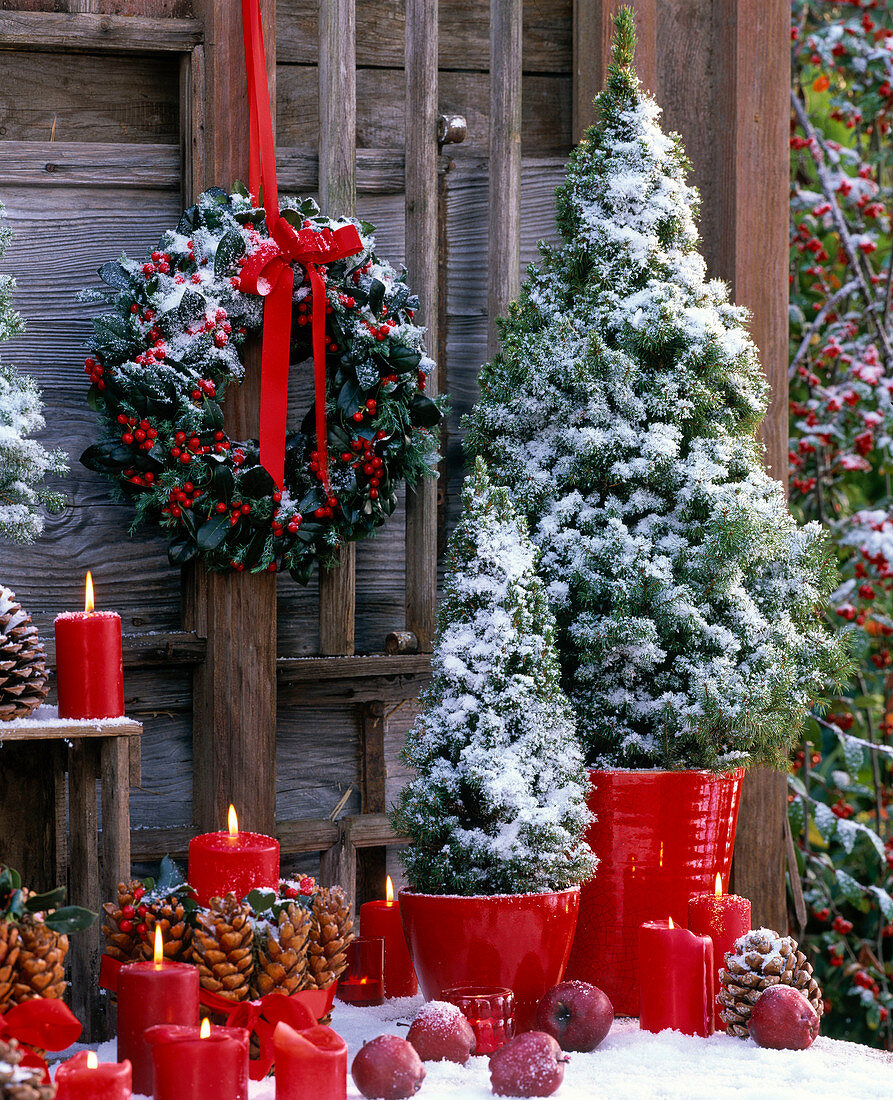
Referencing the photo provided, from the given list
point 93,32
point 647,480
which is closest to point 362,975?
point 647,480

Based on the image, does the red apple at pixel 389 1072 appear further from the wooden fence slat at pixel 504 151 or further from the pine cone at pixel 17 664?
the wooden fence slat at pixel 504 151

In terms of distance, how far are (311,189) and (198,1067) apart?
1.71m

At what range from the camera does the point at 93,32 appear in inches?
91.8

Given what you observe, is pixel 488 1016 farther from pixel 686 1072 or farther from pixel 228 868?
pixel 228 868

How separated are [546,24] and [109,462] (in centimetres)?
136

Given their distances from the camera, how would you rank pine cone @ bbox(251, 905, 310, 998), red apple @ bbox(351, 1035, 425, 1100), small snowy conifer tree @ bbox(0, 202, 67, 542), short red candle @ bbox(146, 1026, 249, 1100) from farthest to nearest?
small snowy conifer tree @ bbox(0, 202, 67, 542) < pine cone @ bbox(251, 905, 310, 998) < red apple @ bbox(351, 1035, 425, 1100) < short red candle @ bbox(146, 1026, 249, 1100)

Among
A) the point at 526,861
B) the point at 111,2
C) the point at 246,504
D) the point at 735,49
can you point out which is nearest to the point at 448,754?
the point at 526,861

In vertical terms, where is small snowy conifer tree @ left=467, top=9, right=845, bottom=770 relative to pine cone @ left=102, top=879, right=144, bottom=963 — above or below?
above

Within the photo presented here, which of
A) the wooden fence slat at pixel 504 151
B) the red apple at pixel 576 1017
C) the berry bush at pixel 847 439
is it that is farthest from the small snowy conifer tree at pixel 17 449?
the berry bush at pixel 847 439

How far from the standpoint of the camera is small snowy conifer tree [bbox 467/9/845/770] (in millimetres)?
2158

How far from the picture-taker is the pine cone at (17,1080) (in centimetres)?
134

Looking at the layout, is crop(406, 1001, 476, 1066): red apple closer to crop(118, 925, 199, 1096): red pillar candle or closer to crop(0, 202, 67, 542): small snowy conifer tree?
crop(118, 925, 199, 1096): red pillar candle

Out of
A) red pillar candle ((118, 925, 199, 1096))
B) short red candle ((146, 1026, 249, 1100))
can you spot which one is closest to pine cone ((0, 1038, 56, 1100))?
short red candle ((146, 1026, 249, 1100))

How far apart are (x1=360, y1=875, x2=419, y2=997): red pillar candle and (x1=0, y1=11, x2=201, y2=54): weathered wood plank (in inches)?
63.1
